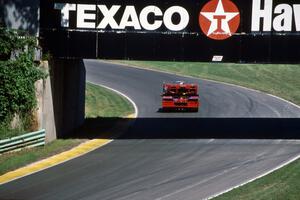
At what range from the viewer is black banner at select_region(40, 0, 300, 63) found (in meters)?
24.7

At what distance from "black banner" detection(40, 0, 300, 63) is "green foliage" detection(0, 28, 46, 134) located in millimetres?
1434

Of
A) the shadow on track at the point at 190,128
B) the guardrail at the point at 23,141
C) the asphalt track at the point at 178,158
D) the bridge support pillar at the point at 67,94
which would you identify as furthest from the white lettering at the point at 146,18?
the guardrail at the point at 23,141

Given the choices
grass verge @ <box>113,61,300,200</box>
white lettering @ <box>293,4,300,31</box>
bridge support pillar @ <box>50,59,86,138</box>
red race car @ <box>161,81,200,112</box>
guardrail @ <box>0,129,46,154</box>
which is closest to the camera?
guardrail @ <box>0,129,46,154</box>

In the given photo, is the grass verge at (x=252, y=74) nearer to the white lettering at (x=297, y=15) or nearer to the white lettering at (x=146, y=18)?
the white lettering at (x=297, y=15)

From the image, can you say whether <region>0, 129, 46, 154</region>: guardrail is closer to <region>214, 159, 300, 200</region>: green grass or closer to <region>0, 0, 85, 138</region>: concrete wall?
<region>0, 0, 85, 138</region>: concrete wall

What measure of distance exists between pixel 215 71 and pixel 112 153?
41759 mm

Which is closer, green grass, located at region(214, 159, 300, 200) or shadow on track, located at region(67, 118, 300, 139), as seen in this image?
green grass, located at region(214, 159, 300, 200)

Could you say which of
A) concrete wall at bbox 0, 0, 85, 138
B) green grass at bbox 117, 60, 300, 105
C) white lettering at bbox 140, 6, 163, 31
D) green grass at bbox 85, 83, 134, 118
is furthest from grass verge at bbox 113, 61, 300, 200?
white lettering at bbox 140, 6, 163, 31

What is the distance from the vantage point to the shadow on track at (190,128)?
A: 28.6 metres

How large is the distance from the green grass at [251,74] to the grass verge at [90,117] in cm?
1379

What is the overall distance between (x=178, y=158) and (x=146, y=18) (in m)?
6.11

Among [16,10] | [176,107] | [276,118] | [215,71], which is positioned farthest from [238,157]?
[215,71]

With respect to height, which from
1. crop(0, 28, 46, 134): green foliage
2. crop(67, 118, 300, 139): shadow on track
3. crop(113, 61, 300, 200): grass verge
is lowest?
crop(67, 118, 300, 139): shadow on track

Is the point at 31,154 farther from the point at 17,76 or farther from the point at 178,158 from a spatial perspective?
the point at 178,158
